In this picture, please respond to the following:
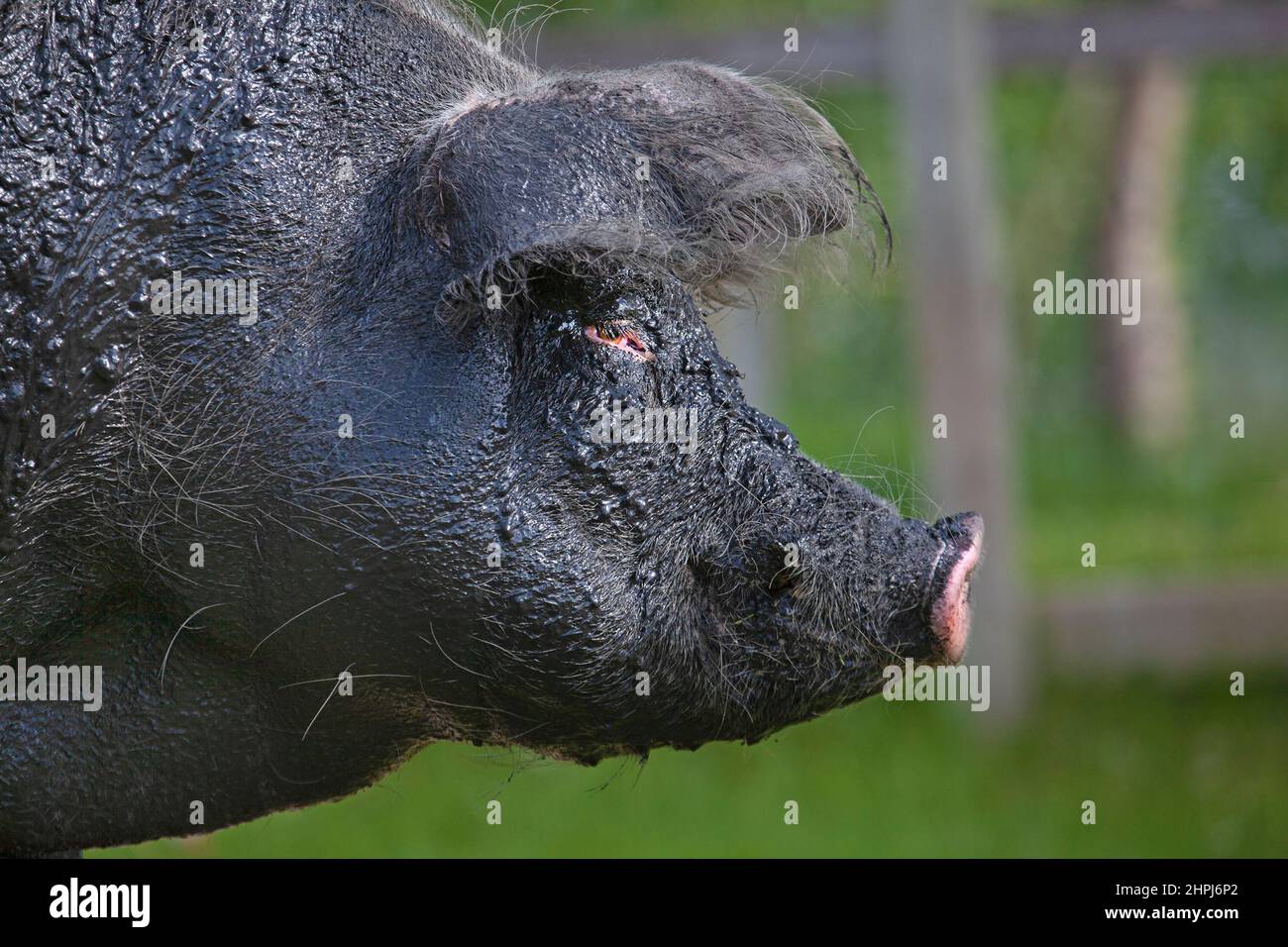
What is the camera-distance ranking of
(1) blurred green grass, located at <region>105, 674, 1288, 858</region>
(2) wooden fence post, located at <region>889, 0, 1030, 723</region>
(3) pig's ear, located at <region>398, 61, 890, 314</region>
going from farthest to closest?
(2) wooden fence post, located at <region>889, 0, 1030, 723</region>, (1) blurred green grass, located at <region>105, 674, 1288, 858</region>, (3) pig's ear, located at <region>398, 61, 890, 314</region>

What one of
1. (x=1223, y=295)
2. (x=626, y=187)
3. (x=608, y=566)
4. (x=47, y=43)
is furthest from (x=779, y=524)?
(x=1223, y=295)

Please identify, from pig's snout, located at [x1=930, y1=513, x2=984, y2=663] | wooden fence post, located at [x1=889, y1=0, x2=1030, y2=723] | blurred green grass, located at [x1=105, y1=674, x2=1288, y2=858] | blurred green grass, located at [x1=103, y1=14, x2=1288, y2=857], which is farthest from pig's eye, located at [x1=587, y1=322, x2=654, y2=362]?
wooden fence post, located at [x1=889, y1=0, x2=1030, y2=723]

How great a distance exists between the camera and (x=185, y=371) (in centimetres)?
144

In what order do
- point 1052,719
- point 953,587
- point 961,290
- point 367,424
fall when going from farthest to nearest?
1. point 1052,719
2. point 961,290
3. point 953,587
4. point 367,424

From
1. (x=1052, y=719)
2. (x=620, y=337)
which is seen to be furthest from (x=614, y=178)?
(x=1052, y=719)

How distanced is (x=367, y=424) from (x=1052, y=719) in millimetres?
3843

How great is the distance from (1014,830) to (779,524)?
312 cm

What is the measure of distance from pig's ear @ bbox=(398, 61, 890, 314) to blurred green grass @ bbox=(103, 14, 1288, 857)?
2531 mm

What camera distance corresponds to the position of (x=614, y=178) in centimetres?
142

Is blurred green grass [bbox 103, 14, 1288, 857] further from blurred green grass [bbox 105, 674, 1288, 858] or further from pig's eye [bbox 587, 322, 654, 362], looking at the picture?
pig's eye [bbox 587, 322, 654, 362]

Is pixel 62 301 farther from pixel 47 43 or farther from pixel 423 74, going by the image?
pixel 423 74

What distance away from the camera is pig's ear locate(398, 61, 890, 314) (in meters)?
1.38

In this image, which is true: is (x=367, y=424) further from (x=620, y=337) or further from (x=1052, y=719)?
(x=1052, y=719)

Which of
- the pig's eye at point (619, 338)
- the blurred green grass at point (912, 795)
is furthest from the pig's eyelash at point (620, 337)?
the blurred green grass at point (912, 795)
